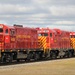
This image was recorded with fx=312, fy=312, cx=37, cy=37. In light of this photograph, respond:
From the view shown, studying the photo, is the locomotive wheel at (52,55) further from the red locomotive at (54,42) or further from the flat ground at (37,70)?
the flat ground at (37,70)

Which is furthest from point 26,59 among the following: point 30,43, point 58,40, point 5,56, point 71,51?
point 71,51

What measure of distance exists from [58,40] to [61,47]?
1.33 meters

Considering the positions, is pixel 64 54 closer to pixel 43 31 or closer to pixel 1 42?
pixel 43 31

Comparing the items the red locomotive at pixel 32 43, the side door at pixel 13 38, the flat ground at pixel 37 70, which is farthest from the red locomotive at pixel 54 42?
the flat ground at pixel 37 70

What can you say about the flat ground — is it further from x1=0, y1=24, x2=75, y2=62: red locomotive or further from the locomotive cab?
the locomotive cab

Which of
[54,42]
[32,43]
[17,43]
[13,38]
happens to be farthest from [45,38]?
[13,38]

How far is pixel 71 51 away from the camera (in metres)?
50.7

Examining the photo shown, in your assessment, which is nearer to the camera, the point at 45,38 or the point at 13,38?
the point at 13,38

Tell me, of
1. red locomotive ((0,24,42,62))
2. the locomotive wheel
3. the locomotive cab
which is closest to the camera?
red locomotive ((0,24,42,62))

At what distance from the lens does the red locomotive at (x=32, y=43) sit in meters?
33.2

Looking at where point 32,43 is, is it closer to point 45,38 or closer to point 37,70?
point 45,38

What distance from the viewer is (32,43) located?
127ft

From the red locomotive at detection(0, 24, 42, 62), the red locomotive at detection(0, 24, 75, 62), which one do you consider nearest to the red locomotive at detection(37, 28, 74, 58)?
the red locomotive at detection(0, 24, 75, 62)

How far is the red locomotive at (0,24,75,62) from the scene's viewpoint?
109 feet
